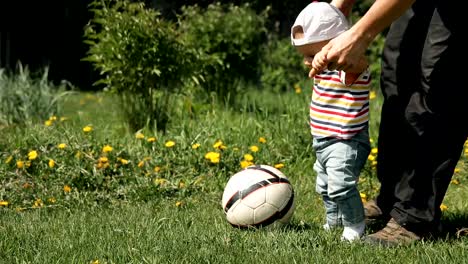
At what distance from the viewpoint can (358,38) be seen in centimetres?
319

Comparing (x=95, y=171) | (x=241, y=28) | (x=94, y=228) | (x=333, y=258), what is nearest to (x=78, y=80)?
(x=241, y=28)

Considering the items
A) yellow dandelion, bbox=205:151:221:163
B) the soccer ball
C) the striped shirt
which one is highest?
A: the striped shirt

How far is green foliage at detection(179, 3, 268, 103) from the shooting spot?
26.6 ft

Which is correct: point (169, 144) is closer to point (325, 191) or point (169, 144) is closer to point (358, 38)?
point (325, 191)

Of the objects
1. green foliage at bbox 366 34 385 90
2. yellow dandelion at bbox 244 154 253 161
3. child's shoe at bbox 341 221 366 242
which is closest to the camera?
child's shoe at bbox 341 221 366 242

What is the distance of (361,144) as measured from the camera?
3557mm

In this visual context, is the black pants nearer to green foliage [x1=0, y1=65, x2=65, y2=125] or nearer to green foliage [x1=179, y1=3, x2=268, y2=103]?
green foliage [x1=179, y1=3, x2=268, y2=103]

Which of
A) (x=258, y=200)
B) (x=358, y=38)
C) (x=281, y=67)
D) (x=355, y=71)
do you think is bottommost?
(x=281, y=67)

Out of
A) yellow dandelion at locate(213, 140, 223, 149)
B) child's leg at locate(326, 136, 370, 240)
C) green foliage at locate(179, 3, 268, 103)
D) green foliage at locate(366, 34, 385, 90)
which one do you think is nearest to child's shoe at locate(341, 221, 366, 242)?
child's leg at locate(326, 136, 370, 240)

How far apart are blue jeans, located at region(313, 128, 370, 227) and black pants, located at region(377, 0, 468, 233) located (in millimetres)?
234

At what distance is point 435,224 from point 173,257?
130cm

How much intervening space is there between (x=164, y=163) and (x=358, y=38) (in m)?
2.41

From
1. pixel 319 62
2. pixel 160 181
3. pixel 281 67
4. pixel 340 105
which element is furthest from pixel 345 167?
pixel 281 67

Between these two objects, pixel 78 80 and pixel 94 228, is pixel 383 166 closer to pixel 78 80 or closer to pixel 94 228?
pixel 94 228
